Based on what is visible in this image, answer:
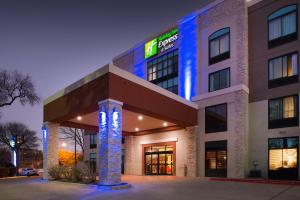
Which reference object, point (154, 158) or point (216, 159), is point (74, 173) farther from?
point (154, 158)

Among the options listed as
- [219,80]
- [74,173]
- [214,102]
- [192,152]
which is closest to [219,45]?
[219,80]

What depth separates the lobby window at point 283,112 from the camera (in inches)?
862

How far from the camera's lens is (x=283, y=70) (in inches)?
903

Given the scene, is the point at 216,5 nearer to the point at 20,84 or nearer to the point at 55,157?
the point at 55,157

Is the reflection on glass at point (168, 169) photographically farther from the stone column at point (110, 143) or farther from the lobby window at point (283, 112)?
the stone column at point (110, 143)

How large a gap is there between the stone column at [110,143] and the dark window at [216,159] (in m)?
10.2

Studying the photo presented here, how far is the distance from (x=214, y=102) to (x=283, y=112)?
534cm

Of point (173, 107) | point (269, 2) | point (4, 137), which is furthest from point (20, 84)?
point (4, 137)

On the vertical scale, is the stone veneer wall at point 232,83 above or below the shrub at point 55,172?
above

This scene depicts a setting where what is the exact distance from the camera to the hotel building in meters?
19.1

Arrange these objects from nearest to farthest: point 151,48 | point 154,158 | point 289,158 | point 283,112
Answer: point 289,158
point 283,112
point 154,158
point 151,48

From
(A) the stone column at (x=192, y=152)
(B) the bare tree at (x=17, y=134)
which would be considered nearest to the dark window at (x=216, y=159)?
(A) the stone column at (x=192, y=152)

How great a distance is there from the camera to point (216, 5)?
27.1 meters

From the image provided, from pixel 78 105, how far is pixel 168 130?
421 inches
